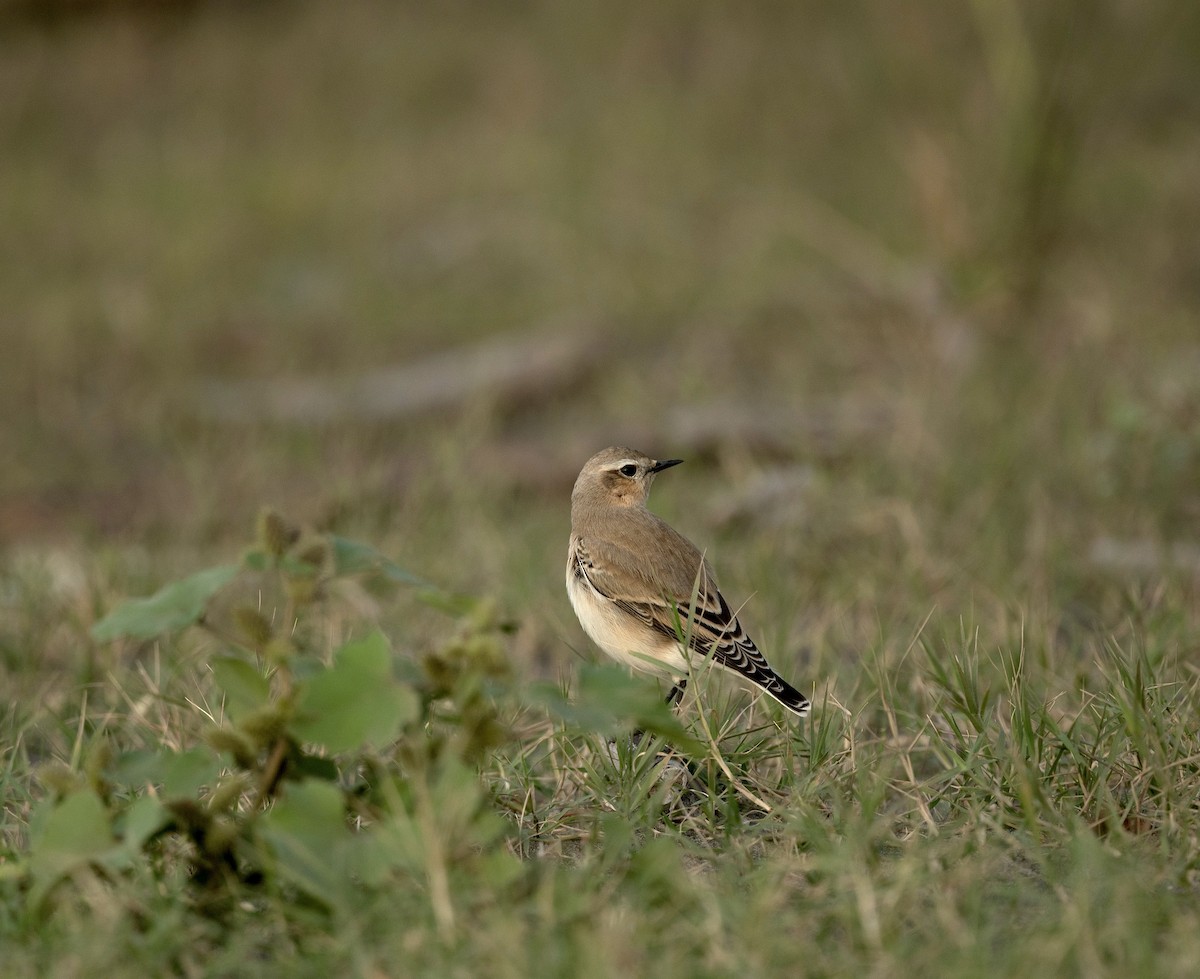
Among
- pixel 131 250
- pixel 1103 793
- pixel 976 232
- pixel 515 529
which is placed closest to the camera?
pixel 1103 793

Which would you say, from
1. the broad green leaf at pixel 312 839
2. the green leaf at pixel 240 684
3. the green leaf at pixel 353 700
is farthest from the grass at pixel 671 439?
the green leaf at pixel 240 684

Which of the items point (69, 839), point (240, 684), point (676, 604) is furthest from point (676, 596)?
point (69, 839)

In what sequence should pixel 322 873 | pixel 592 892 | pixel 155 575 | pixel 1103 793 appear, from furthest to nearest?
pixel 155 575 → pixel 1103 793 → pixel 592 892 → pixel 322 873

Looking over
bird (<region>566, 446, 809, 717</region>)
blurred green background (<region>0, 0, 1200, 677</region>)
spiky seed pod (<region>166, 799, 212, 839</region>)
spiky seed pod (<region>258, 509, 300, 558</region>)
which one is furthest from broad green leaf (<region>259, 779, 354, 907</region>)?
blurred green background (<region>0, 0, 1200, 677</region>)

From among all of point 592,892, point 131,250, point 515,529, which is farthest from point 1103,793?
point 131,250

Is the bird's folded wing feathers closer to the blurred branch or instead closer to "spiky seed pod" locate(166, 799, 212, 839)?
"spiky seed pod" locate(166, 799, 212, 839)

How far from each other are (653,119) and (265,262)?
4597 millimetres

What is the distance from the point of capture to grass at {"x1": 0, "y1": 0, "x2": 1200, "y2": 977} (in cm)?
239

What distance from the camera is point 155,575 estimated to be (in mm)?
5258

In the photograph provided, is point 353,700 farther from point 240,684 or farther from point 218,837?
point 218,837

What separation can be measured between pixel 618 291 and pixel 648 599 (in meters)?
7.33

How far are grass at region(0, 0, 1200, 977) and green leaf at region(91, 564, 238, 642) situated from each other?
0.29m

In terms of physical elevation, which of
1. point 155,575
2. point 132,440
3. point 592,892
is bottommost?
point 132,440

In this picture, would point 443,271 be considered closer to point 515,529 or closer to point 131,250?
point 131,250
